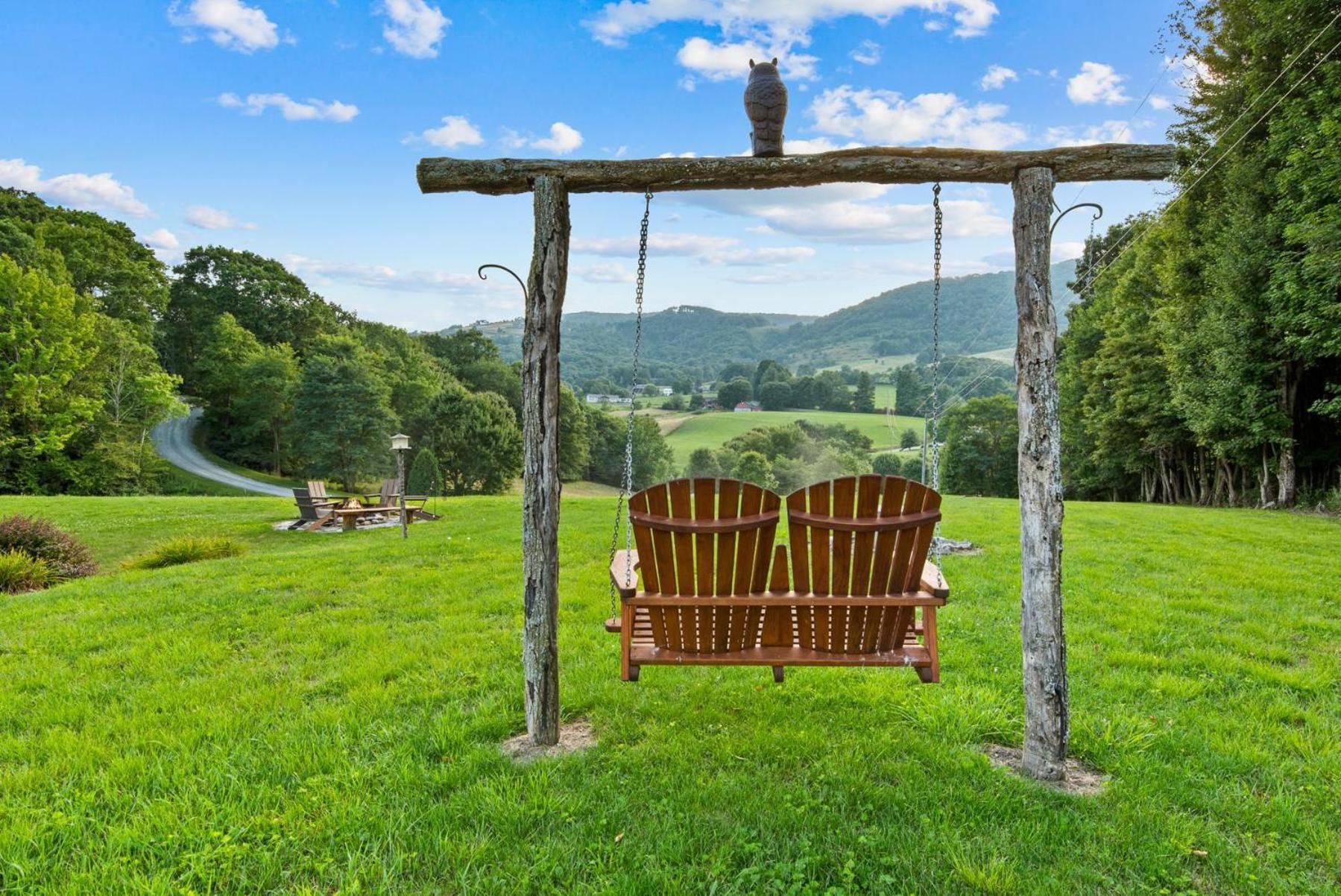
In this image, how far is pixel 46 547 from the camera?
8.52 m

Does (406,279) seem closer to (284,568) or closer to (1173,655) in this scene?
(284,568)

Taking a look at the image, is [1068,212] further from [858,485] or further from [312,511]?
[312,511]

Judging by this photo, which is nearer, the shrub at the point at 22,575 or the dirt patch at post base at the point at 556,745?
the dirt patch at post base at the point at 556,745

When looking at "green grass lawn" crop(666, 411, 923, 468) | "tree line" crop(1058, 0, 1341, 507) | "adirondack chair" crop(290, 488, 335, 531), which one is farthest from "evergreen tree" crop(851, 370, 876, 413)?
"adirondack chair" crop(290, 488, 335, 531)

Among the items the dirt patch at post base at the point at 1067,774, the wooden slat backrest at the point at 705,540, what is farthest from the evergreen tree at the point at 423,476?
the dirt patch at post base at the point at 1067,774

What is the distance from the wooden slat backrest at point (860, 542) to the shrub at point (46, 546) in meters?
9.99

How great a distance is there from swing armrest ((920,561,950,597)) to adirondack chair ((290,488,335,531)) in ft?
41.6

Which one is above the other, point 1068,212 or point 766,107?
point 766,107

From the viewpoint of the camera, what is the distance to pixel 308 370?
31.8m

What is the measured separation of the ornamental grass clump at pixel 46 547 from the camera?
830 cm

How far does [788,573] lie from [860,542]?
15.1 inches

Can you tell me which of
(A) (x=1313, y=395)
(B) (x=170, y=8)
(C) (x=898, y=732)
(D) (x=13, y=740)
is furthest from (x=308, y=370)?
(A) (x=1313, y=395)

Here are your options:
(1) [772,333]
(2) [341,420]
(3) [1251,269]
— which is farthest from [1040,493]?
(1) [772,333]

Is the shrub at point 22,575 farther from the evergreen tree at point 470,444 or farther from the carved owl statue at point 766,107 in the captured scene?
the evergreen tree at point 470,444
